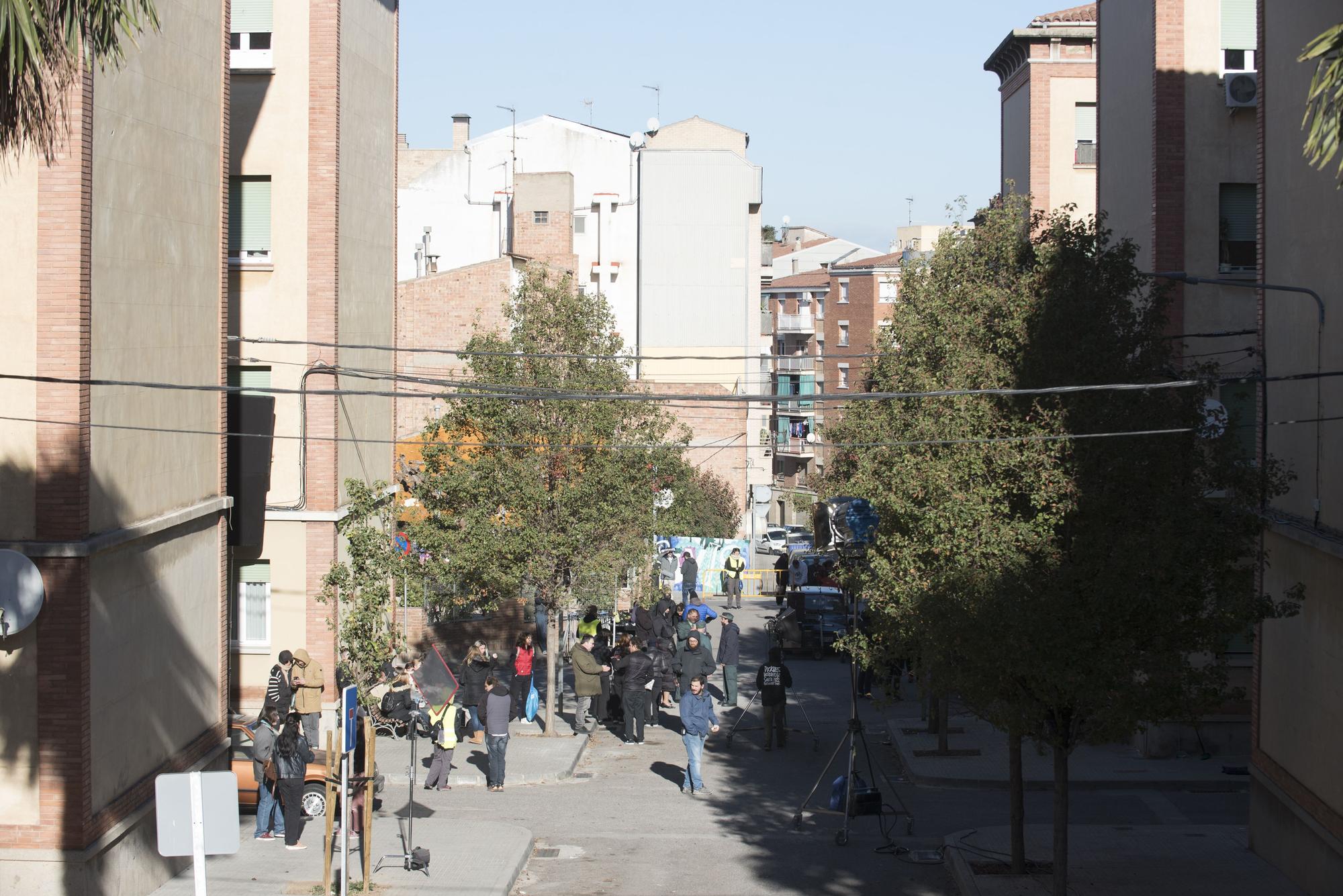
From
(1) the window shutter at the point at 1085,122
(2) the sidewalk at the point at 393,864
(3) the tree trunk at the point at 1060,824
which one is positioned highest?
(1) the window shutter at the point at 1085,122

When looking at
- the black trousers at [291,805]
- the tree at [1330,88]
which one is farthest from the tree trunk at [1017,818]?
the tree at [1330,88]

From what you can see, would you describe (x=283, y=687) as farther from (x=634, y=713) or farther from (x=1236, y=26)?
(x=1236, y=26)

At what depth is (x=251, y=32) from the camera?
71.8 feet

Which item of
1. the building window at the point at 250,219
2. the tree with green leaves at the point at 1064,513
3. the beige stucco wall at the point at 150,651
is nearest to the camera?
the tree with green leaves at the point at 1064,513

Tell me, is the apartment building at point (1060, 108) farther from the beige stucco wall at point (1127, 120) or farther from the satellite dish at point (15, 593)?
the satellite dish at point (15, 593)

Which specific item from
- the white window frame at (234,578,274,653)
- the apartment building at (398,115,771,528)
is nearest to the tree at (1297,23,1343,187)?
the white window frame at (234,578,274,653)

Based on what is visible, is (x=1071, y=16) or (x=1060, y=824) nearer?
(x=1060, y=824)

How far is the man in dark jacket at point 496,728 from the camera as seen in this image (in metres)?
18.6

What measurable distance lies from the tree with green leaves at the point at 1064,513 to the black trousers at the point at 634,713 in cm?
848

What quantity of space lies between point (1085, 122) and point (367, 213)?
59.5 feet

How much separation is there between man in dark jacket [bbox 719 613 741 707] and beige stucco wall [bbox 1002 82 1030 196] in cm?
1378

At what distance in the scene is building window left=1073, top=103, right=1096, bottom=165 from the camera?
33.3 metres

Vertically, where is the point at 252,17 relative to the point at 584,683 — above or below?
above

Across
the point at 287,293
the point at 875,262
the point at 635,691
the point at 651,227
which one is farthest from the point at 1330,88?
the point at 875,262
